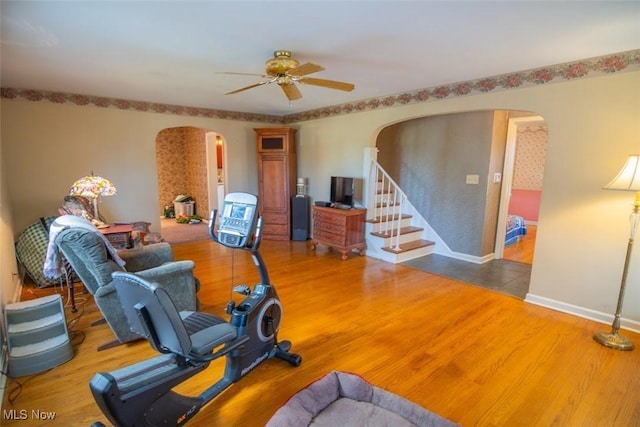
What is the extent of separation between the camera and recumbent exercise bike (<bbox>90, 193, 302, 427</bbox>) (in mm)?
1417

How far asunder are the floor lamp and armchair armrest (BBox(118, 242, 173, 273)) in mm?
3920

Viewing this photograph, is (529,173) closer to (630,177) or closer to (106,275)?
(630,177)

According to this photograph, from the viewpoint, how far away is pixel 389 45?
100 inches

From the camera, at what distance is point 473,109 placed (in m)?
3.63

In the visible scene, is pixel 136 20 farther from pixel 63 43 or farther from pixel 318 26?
pixel 318 26

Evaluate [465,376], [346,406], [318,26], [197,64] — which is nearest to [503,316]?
[465,376]

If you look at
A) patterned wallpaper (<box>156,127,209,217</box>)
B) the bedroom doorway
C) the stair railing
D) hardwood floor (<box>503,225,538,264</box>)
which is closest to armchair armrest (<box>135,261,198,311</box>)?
the stair railing

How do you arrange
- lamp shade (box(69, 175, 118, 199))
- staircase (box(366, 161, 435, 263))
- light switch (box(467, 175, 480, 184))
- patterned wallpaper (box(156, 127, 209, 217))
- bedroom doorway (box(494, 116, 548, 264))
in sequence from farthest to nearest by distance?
patterned wallpaper (box(156, 127, 209, 217)), bedroom doorway (box(494, 116, 548, 264)), staircase (box(366, 161, 435, 263)), light switch (box(467, 175, 480, 184)), lamp shade (box(69, 175, 118, 199))

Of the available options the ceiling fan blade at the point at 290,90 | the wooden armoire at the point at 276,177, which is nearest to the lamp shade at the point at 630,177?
the ceiling fan blade at the point at 290,90

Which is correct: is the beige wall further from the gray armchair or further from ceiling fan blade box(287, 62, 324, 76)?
the gray armchair

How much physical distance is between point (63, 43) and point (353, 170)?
3767 millimetres

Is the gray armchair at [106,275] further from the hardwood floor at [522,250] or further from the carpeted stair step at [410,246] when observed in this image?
the hardwood floor at [522,250]

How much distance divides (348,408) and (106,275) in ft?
6.25

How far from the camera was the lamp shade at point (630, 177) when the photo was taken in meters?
2.40
